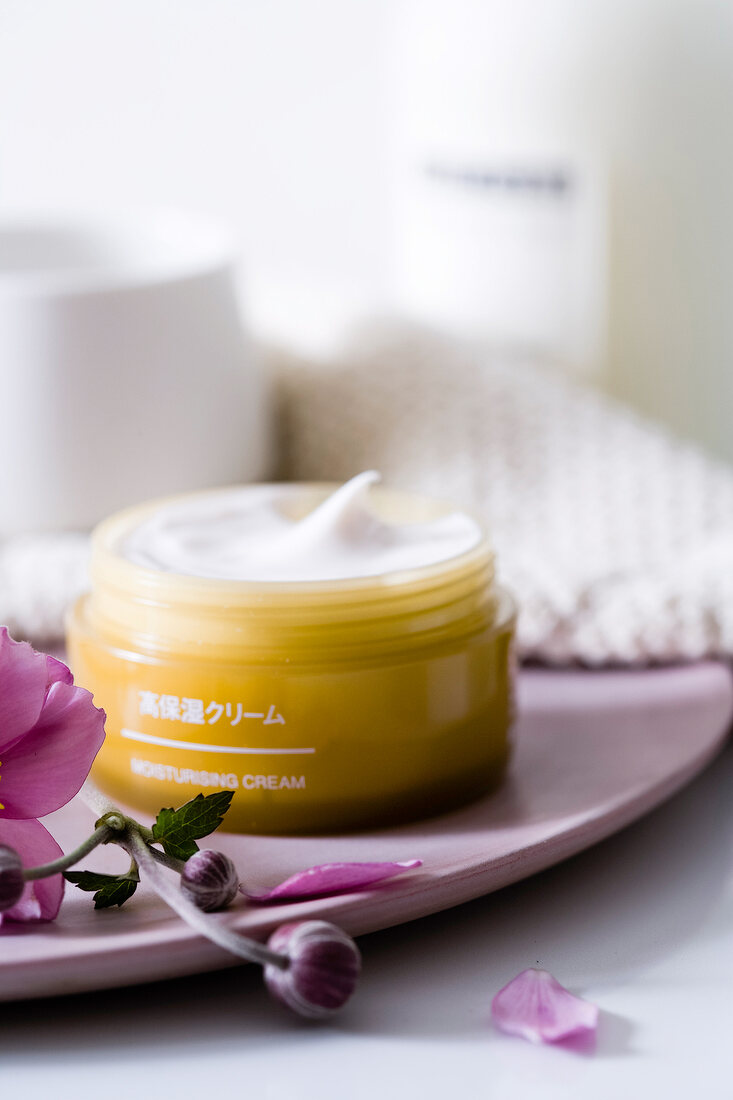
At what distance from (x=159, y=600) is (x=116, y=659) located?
0.03m

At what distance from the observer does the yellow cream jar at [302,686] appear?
474mm

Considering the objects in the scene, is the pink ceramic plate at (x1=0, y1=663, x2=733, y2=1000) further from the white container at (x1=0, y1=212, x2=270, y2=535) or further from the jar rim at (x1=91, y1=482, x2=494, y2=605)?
the white container at (x1=0, y1=212, x2=270, y2=535)

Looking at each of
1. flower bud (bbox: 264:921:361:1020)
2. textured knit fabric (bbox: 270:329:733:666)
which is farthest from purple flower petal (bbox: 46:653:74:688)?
textured knit fabric (bbox: 270:329:733:666)

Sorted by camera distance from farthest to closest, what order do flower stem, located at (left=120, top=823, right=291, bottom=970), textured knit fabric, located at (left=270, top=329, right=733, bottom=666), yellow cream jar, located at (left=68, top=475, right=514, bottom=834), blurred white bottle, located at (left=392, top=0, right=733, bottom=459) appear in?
blurred white bottle, located at (left=392, top=0, right=733, bottom=459) → textured knit fabric, located at (left=270, top=329, right=733, bottom=666) → yellow cream jar, located at (left=68, top=475, right=514, bottom=834) → flower stem, located at (left=120, top=823, right=291, bottom=970)

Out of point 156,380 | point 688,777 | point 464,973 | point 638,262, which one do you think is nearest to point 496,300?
point 638,262

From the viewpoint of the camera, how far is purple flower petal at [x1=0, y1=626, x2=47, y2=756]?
0.42 m

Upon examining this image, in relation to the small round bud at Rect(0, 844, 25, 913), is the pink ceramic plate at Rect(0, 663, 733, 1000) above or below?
below

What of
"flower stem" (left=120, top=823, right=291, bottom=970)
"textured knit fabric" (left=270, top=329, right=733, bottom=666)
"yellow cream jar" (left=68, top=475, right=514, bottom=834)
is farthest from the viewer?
"textured knit fabric" (left=270, top=329, right=733, bottom=666)

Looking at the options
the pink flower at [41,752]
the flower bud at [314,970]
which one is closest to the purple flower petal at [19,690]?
the pink flower at [41,752]

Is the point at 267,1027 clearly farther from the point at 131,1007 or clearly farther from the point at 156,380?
the point at 156,380

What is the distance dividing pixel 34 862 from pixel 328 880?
0.30 ft

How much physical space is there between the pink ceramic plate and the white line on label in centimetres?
3

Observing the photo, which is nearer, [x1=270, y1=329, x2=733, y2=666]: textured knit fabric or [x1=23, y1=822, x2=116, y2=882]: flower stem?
[x1=23, y1=822, x2=116, y2=882]: flower stem

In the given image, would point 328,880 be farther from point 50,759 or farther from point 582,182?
point 582,182
